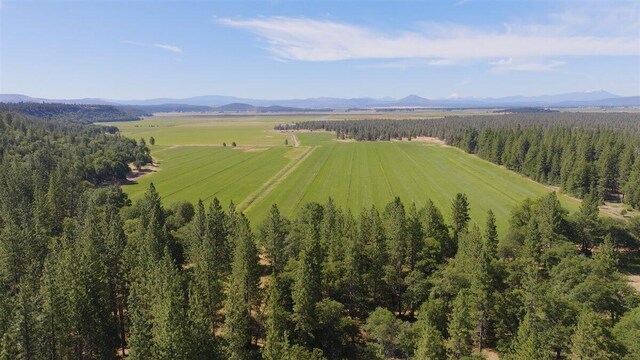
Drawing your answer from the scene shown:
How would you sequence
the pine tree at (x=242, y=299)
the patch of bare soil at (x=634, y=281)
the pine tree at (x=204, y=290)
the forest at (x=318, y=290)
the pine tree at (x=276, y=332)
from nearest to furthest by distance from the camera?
the pine tree at (x=276, y=332) → the forest at (x=318, y=290) → the pine tree at (x=204, y=290) → the pine tree at (x=242, y=299) → the patch of bare soil at (x=634, y=281)

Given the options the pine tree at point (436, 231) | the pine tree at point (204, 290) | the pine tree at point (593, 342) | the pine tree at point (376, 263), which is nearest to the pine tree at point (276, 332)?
the pine tree at point (204, 290)

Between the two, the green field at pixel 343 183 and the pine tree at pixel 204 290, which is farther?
the green field at pixel 343 183

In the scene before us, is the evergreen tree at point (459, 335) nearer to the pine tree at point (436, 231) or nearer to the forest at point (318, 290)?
the forest at point (318, 290)

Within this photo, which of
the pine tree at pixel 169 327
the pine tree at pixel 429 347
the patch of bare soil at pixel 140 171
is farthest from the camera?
the patch of bare soil at pixel 140 171

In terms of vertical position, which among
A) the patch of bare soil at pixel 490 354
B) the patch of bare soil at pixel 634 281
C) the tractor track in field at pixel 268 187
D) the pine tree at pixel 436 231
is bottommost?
the patch of bare soil at pixel 490 354

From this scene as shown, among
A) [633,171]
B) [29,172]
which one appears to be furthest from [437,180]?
[29,172]

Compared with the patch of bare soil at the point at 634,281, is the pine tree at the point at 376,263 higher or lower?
higher

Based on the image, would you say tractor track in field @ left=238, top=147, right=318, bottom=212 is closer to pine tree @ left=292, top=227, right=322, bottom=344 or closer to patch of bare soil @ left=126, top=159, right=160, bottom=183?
patch of bare soil @ left=126, top=159, right=160, bottom=183

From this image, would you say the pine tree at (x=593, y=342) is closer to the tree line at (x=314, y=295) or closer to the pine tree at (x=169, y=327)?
the tree line at (x=314, y=295)
